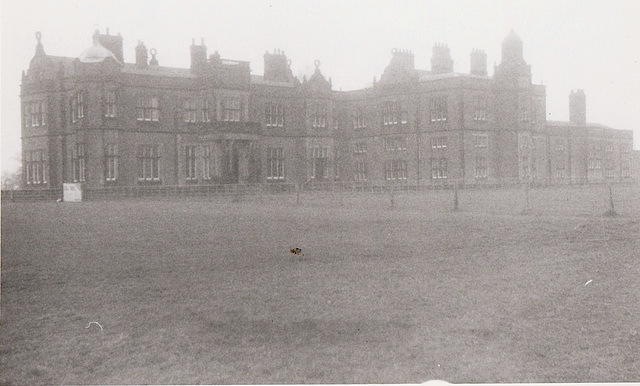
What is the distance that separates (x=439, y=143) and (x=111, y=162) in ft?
73.8

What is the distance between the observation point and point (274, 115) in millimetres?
42562

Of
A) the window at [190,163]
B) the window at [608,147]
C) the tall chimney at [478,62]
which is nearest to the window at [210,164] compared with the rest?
the window at [190,163]

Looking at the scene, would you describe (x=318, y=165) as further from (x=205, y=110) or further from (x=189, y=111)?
(x=189, y=111)

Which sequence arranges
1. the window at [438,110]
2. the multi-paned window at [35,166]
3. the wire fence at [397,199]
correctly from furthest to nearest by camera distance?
1. the window at [438,110]
2. the multi-paned window at [35,166]
3. the wire fence at [397,199]

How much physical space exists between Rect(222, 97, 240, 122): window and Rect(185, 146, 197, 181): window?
2939 millimetres

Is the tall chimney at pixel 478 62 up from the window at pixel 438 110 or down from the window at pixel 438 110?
up

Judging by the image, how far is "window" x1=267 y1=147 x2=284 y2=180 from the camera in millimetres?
41875

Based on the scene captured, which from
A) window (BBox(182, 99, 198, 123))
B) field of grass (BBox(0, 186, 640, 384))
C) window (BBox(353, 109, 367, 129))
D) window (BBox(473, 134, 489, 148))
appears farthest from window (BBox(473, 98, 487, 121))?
field of grass (BBox(0, 186, 640, 384))

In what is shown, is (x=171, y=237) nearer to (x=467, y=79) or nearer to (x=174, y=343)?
(x=174, y=343)

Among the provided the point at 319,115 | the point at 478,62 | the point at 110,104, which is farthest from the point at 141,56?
the point at 478,62

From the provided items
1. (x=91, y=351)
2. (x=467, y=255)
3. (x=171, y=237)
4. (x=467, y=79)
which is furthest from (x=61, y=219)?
(x=467, y=79)

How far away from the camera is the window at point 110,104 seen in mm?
34750

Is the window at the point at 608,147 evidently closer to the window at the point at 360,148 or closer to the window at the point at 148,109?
the window at the point at 360,148

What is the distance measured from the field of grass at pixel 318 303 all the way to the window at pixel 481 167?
28.6 meters
